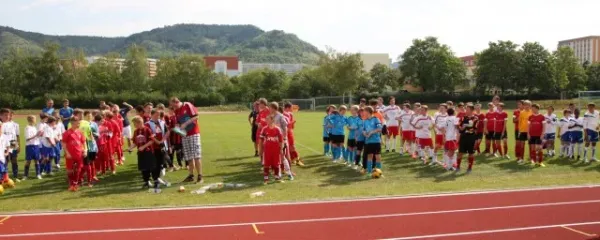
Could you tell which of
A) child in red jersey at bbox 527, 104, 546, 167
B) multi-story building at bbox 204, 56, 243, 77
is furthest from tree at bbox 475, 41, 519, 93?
multi-story building at bbox 204, 56, 243, 77

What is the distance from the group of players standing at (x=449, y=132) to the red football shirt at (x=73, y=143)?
22.8ft

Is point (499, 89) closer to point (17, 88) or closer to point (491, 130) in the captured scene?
point (491, 130)

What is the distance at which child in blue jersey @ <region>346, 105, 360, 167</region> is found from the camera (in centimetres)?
1402

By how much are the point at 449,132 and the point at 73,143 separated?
970cm

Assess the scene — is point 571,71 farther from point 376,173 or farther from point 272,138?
point 272,138

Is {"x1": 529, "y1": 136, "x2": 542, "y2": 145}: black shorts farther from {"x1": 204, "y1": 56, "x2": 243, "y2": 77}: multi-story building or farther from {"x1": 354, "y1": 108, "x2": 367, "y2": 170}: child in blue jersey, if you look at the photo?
{"x1": 204, "y1": 56, "x2": 243, "y2": 77}: multi-story building

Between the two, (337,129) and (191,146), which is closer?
(191,146)

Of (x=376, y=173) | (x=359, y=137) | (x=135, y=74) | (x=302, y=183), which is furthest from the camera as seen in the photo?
(x=135, y=74)

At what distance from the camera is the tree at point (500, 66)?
6775cm

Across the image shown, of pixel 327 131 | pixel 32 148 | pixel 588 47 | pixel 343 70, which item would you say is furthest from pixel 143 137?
pixel 588 47

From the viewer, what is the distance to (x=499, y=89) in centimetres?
7169

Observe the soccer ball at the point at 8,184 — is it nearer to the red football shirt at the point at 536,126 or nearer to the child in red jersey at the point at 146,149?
the child in red jersey at the point at 146,149

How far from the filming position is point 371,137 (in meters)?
12.8

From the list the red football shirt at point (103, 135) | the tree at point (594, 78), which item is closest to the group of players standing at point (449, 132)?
the red football shirt at point (103, 135)
